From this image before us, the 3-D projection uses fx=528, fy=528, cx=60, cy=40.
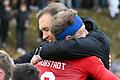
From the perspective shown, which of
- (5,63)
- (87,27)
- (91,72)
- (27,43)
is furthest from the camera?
(27,43)

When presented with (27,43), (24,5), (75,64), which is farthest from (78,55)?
(27,43)

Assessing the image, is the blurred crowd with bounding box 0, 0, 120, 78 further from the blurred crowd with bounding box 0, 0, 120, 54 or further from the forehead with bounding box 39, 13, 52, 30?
the forehead with bounding box 39, 13, 52, 30

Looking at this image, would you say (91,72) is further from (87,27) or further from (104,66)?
(87,27)

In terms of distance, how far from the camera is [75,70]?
3.57 metres

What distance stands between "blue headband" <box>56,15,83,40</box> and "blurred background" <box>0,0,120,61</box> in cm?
808

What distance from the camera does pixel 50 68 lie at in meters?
3.61

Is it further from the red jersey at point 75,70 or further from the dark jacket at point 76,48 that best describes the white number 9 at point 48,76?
the dark jacket at point 76,48

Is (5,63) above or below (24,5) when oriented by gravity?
above

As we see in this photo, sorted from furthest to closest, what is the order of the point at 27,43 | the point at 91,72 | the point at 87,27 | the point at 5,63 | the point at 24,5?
the point at 27,43 → the point at 24,5 → the point at 87,27 → the point at 91,72 → the point at 5,63

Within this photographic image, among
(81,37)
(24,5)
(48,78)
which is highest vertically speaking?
(81,37)

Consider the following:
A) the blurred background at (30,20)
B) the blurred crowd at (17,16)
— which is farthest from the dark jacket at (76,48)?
the blurred crowd at (17,16)

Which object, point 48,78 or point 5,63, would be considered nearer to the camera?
point 5,63

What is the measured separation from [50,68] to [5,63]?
1.39ft

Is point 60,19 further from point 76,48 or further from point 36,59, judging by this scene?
point 36,59
